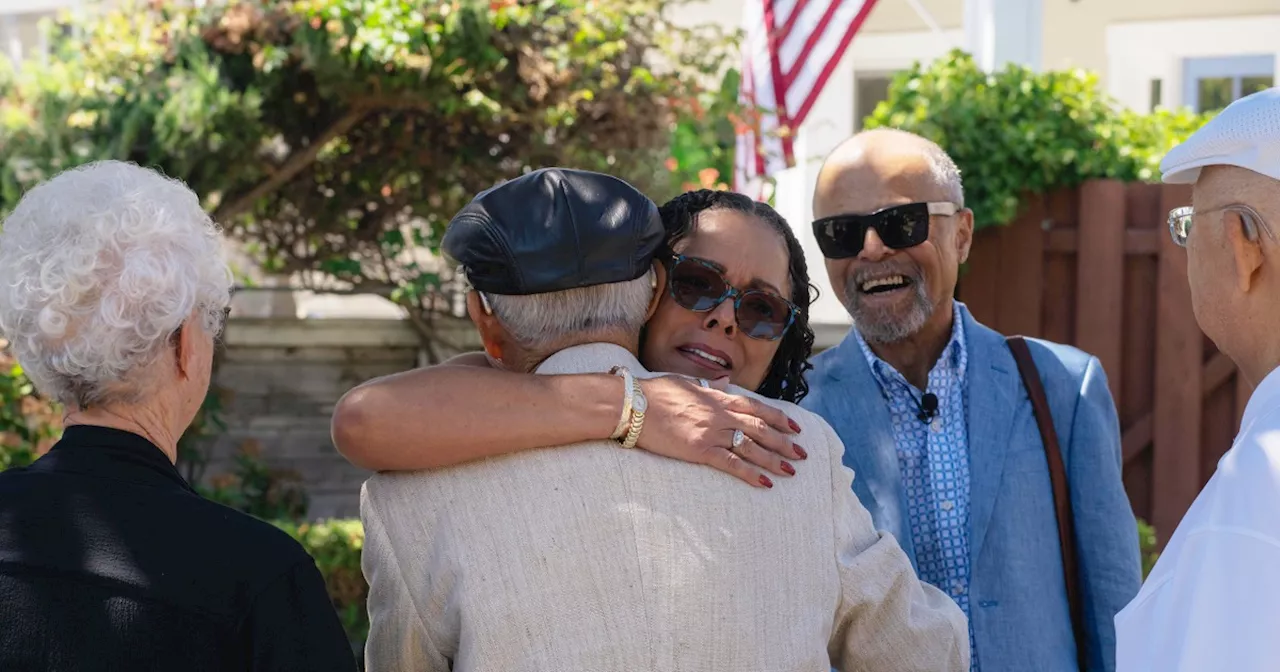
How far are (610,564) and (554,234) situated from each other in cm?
47

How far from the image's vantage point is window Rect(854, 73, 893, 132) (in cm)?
1070

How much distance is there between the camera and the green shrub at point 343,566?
5.80 m

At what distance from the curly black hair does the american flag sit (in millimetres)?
4356

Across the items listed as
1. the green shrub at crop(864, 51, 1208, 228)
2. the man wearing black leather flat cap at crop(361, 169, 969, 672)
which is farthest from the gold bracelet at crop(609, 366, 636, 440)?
the green shrub at crop(864, 51, 1208, 228)

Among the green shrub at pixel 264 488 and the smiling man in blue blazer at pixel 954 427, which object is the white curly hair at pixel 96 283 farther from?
the green shrub at pixel 264 488

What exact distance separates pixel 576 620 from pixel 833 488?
17.7 inches

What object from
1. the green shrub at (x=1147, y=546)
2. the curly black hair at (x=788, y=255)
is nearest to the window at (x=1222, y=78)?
the green shrub at (x=1147, y=546)

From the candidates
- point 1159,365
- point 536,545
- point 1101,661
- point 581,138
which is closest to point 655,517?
point 536,545

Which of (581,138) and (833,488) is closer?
(833,488)

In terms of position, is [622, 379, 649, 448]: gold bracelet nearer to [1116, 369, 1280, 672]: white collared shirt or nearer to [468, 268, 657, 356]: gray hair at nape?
[468, 268, 657, 356]: gray hair at nape

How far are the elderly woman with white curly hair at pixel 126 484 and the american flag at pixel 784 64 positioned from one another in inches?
207

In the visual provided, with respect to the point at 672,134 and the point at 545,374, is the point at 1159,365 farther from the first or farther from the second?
the point at 545,374

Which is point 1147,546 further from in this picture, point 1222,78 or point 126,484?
point 1222,78

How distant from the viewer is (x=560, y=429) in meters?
1.93
